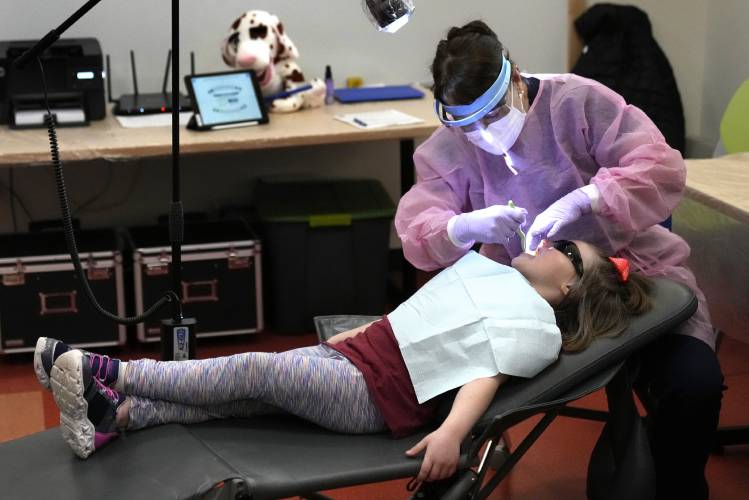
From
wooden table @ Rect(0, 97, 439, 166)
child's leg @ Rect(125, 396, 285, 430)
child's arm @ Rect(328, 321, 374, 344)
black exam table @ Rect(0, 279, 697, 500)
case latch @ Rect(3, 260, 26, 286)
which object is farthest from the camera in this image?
case latch @ Rect(3, 260, 26, 286)

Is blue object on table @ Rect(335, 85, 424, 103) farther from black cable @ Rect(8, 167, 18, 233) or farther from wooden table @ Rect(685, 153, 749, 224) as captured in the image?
wooden table @ Rect(685, 153, 749, 224)

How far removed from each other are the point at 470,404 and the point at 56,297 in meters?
1.87

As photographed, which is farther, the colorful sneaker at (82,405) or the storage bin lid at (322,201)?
the storage bin lid at (322,201)

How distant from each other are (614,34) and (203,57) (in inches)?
61.1

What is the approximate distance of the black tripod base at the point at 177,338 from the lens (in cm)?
220

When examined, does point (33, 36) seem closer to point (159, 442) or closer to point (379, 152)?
point (379, 152)

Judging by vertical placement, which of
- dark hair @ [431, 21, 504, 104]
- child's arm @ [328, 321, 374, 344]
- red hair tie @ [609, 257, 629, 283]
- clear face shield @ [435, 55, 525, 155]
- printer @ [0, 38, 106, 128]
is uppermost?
dark hair @ [431, 21, 504, 104]

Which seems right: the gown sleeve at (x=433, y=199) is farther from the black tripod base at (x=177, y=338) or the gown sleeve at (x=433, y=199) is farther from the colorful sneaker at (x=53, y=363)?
the colorful sneaker at (x=53, y=363)

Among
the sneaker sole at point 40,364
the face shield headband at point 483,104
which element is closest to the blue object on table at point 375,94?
the face shield headband at point 483,104

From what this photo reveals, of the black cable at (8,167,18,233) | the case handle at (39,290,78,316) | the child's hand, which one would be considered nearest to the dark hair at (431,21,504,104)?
the child's hand

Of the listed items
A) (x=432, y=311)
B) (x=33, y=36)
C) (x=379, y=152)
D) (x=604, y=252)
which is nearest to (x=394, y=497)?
(x=432, y=311)

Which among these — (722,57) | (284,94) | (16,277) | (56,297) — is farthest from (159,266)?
(722,57)

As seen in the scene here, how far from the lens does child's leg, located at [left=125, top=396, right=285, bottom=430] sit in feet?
6.64

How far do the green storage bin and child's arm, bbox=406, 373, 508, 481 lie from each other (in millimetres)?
1620
